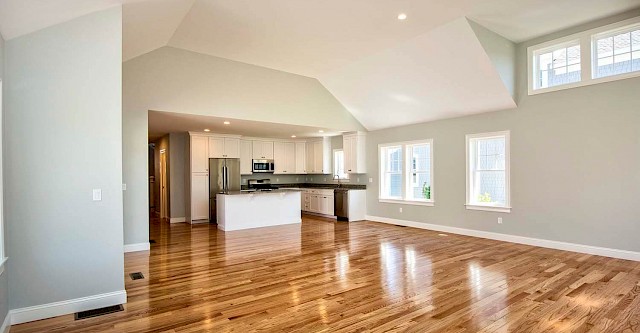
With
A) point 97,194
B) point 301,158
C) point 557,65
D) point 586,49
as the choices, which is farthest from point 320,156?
point 97,194

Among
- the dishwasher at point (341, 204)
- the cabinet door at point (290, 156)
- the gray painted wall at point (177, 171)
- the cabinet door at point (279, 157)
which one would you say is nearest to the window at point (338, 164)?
the dishwasher at point (341, 204)

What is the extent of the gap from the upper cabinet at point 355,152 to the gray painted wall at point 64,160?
21.2ft

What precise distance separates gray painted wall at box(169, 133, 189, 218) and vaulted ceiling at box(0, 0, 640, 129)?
12.6 ft

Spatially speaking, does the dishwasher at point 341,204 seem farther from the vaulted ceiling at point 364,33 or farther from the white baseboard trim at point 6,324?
the white baseboard trim at point 6,324

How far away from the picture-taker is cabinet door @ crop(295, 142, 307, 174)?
1097cm

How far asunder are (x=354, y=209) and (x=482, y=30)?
524cm

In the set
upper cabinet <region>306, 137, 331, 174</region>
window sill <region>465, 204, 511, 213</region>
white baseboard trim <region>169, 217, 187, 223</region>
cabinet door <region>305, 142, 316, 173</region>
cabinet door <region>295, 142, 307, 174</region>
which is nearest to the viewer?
window sill <region>465, 204, 511, 213</region>

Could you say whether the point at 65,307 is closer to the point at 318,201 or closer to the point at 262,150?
the point at 318,201

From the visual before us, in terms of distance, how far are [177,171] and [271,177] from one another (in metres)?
2.88

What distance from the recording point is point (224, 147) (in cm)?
910

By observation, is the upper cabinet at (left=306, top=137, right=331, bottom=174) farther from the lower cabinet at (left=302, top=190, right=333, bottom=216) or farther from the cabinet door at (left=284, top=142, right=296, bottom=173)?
the lower cabinet at (left=302, top=190, right=333, bottom=216)

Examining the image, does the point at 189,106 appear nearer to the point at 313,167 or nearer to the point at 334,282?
the point at 334,282

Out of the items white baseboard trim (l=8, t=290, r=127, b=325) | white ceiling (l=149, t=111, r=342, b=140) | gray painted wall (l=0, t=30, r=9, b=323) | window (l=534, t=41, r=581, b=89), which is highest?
window (l=534, t=41, r=581, b=89)

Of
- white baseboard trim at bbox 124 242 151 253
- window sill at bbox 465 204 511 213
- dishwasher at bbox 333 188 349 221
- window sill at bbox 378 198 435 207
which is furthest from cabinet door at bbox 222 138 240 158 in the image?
window sill at bbox 465 204 511 213
